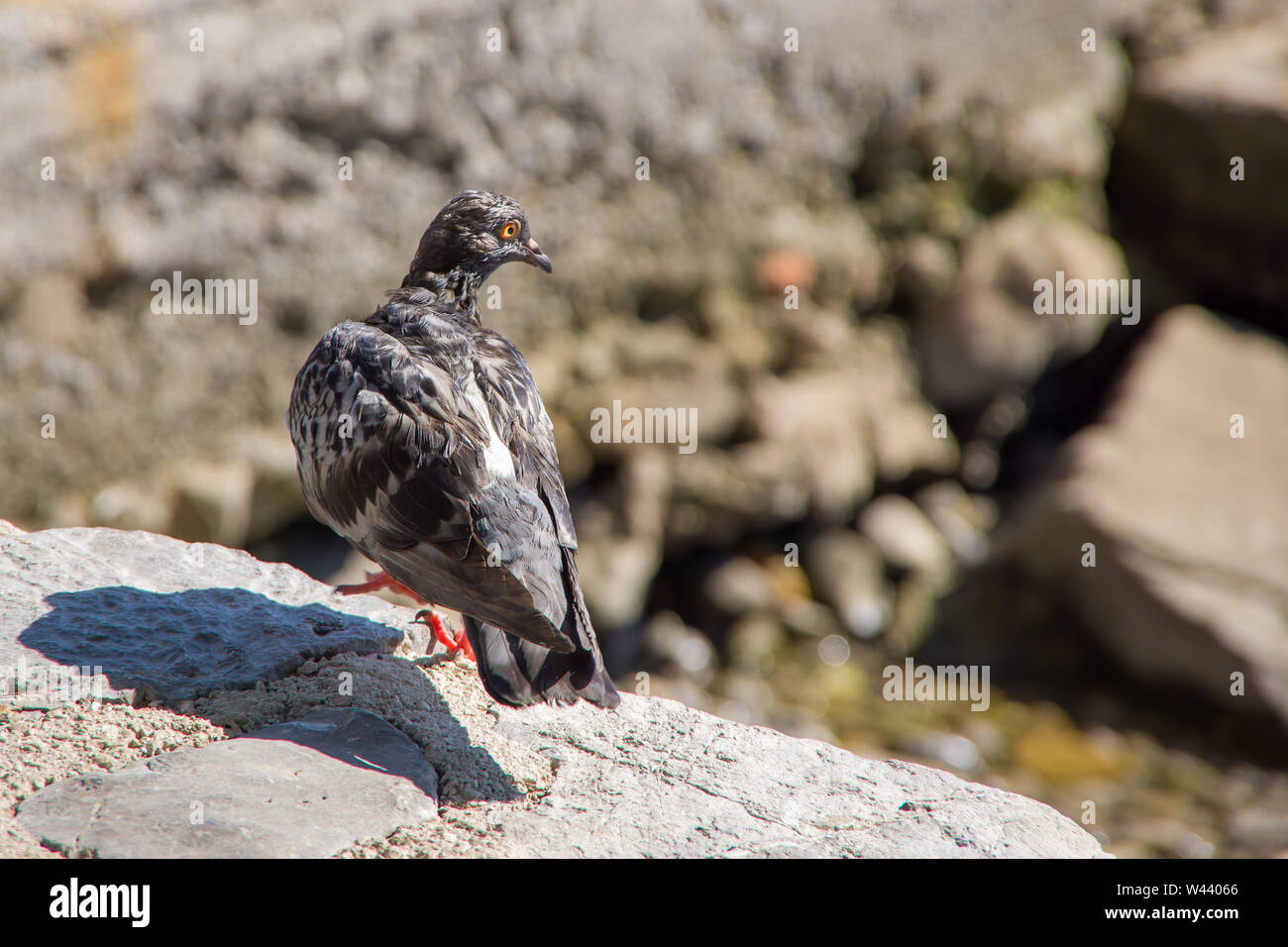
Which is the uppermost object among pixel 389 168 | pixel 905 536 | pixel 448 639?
pixel 389 168

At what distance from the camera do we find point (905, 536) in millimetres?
11133

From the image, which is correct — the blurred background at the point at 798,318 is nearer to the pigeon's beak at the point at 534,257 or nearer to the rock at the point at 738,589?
the rock at the point at 738,589

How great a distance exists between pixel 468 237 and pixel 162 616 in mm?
2114

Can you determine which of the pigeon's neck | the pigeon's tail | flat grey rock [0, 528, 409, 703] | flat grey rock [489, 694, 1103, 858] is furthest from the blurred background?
the pigeon's tail

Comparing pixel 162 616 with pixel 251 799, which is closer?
pixel 251 799

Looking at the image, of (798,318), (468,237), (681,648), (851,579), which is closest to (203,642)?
(468,237)

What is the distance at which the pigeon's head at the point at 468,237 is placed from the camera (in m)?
5.14

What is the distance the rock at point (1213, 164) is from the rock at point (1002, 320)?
1.32 metres

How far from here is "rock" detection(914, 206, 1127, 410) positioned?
1138cm

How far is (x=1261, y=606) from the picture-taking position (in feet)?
29.7

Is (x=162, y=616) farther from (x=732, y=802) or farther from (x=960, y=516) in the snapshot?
(x=960, y=516)

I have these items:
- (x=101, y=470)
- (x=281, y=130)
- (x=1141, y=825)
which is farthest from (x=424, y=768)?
(x=1141, y=825)

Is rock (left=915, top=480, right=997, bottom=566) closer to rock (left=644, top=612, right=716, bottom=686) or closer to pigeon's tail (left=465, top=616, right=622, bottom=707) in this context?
rock (left=644, top=612, right=716, bottom=686)

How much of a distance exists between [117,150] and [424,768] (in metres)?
6.21
